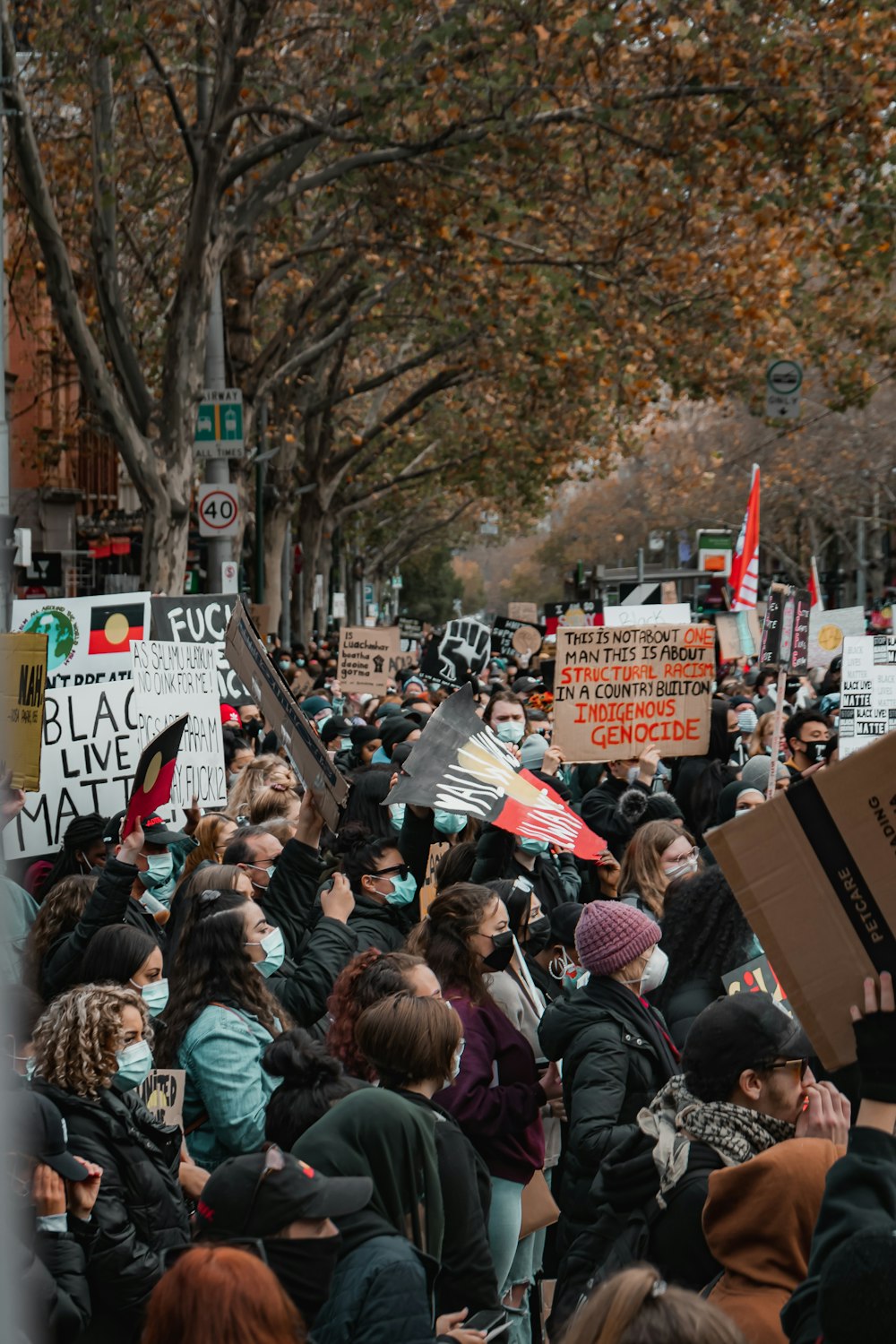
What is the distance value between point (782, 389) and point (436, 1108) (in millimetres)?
16721

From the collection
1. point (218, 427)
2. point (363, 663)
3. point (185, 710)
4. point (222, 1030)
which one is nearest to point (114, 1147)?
point (222, 1030)

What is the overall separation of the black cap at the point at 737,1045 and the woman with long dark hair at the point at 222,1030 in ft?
4.09

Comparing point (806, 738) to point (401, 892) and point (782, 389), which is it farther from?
point (782, 389)

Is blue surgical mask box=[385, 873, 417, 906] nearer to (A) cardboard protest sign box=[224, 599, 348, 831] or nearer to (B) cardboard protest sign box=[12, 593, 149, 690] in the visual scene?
(A) cardboard protest sign box=[224, 599, 348, 831]

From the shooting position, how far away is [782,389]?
19.4 metres

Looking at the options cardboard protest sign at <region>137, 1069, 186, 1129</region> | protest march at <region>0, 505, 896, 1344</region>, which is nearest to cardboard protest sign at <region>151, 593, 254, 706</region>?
protest march at <region>0, 505, 896, 1344</region>

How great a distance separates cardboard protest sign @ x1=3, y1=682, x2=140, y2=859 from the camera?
24.0 feet

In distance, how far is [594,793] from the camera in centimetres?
832

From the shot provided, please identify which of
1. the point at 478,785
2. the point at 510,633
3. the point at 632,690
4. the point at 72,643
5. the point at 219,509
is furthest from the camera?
the point at 510,633

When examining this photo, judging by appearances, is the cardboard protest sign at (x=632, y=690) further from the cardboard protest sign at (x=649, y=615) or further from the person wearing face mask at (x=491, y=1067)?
the cardboard protest sign at (x=649, y=615)

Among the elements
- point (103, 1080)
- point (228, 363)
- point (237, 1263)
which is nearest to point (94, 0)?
point (228, 363)

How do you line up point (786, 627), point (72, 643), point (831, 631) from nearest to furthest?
point (72, 643) → point (786, 627) → point (831, 631)

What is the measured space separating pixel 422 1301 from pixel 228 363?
18860mm

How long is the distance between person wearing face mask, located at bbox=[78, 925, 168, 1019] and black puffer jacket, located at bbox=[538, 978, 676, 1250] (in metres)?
1.06
